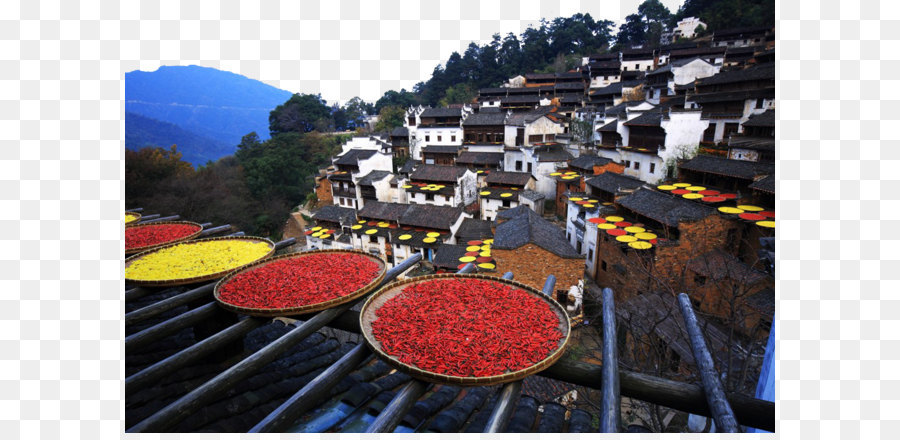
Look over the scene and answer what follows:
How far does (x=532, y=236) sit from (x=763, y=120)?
518 inches

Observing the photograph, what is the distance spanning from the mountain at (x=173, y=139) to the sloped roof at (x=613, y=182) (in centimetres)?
3255

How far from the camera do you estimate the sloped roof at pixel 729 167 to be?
14.2m

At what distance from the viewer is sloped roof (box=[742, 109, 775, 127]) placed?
56.7 feet

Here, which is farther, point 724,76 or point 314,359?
point 724,76

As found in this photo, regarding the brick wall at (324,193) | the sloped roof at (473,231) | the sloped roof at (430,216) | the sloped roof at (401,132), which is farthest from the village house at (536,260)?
the sloped roof at (401,132)

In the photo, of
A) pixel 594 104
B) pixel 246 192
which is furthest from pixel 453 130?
pixel 246 192

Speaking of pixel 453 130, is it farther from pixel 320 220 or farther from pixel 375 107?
pixel 375 107

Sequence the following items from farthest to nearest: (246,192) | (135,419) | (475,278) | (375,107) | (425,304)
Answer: (375,107) < (246,192) < (475,278) < (425,304) < (135,419)

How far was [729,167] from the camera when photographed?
50.5ft

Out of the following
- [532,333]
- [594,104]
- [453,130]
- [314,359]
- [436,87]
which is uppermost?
[436,87]

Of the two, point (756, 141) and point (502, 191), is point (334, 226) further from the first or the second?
point (756, 141)

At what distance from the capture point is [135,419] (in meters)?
2.85

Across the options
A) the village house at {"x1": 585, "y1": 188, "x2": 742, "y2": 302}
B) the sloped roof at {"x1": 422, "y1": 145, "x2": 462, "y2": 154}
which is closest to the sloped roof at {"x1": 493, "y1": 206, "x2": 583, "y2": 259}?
the village house at {"x1": 585, "y1": 188, "x2": 742, "y2": 302}

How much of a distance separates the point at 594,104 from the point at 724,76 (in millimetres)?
13955
